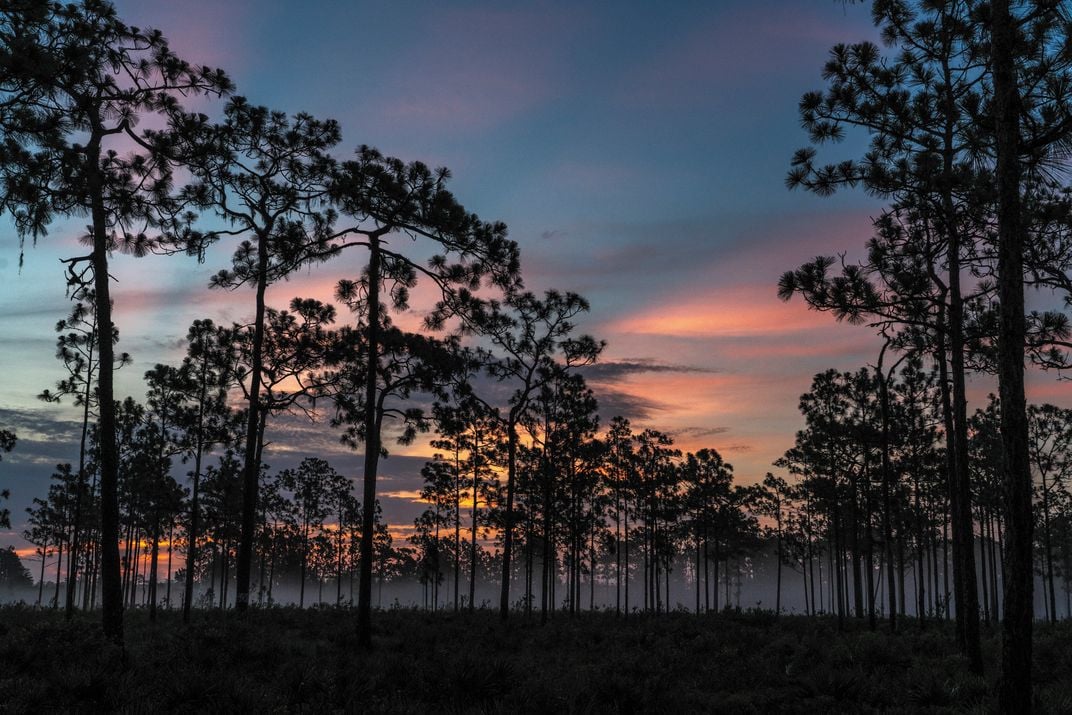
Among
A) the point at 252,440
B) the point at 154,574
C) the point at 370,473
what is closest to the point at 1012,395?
the point at 370,473

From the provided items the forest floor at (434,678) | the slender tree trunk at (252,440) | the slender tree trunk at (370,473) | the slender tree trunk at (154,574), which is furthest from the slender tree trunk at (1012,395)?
the slender tree trunk at (154,574)

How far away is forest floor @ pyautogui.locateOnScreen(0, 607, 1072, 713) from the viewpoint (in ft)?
27.8

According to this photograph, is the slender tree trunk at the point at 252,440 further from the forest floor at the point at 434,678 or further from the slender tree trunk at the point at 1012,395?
the slender tree trunk at the point at 1012,395

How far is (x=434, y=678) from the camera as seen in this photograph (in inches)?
417

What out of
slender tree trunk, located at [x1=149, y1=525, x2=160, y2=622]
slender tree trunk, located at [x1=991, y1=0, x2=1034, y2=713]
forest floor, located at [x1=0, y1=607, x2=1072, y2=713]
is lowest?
slender tree trunk, located at [x1=149, y1=525, x2=160, y2=622]

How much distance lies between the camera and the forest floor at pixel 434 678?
848cm

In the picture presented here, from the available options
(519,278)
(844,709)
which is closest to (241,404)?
(519,278)

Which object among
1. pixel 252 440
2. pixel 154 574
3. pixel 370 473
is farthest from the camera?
pixel 154 574

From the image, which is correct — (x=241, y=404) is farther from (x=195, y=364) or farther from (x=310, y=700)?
(x=310, y=700)

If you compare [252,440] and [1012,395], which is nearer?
[1012,395]

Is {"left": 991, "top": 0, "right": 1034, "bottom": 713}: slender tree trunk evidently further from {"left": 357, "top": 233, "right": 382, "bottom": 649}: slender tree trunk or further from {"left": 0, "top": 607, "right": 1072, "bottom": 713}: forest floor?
{"left": 357, "top": 233, "right": 382, "bottom": 649}: slender tree trunk

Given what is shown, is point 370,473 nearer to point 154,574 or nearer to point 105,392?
point 105,392

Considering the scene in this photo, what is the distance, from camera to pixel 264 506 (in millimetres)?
57031

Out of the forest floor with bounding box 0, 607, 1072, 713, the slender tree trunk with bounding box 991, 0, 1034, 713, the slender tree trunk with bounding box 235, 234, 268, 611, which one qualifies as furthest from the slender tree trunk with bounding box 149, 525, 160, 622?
the slender tree trunk with bounding box 991, 0, 1034, 713
